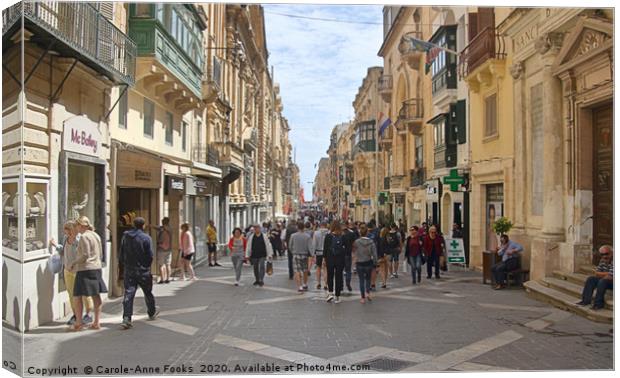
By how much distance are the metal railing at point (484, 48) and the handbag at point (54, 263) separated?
10886 mm

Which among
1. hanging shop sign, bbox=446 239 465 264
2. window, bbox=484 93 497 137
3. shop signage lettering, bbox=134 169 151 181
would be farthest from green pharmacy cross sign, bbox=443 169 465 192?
shop signage lettering, bbox=134 169 151 181

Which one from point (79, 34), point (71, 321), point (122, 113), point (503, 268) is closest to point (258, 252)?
point (122, 113)

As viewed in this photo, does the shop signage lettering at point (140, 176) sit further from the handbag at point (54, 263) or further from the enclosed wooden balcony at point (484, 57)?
the enclosed wooden balcony at point (484, 57)

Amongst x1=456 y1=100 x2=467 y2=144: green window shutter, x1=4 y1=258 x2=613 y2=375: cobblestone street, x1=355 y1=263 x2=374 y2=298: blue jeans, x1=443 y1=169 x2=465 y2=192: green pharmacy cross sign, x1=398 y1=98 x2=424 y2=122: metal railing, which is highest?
x1=398 y1=98 x2=424 y2=122: metal railing

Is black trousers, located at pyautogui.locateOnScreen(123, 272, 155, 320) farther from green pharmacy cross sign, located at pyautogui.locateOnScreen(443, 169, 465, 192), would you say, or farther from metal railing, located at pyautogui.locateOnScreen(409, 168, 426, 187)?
metal railing, located at pyautogui.locateOnScreen(409, 168, 426, 187)

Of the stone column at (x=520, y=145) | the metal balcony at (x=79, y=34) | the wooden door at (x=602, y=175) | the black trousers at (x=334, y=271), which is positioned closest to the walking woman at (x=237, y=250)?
the black trousers at (x=334, y=271)

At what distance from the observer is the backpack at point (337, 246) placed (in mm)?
10320

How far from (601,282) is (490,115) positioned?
815 cm

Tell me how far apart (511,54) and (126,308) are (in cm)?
1047

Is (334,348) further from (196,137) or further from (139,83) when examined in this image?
(196,137)

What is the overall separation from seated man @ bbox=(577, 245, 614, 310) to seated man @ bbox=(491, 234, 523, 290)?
3.18m

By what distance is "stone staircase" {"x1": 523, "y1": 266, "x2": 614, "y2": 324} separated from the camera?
25.6 ft

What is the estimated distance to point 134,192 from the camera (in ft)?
28.2

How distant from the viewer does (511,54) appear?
13953mm
